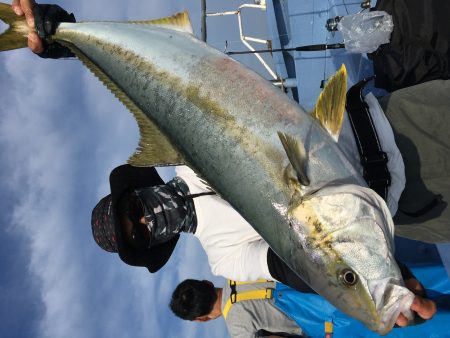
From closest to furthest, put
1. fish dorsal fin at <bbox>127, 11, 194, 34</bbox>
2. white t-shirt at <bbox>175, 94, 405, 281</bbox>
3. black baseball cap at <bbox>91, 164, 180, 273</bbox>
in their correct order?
1. fish dorsal fin at <bbox>127, 11, 194, 34</bbox>
2. black baseball cap at <bbox>91, 164, 180, 273</bbox>
3. white t-shirt at <bbox>175, 94, 405, 281</bbox>

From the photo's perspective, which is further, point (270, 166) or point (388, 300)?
point (270, 166)

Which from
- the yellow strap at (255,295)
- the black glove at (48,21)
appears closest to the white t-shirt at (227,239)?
the yellow strap at (255,295)

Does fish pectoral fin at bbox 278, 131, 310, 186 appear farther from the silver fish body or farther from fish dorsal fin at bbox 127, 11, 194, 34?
fish dorsal fin at bbox 127, 11, 194, 34

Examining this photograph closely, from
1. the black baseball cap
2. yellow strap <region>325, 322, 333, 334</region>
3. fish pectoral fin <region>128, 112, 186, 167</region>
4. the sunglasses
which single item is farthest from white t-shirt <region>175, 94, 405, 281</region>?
yellow strap <region>325, 322, 333, 334</region>

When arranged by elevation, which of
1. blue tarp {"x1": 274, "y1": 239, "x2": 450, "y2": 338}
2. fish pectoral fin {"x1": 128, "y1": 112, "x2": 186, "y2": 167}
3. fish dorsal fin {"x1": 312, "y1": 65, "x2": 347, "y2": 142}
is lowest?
blue tarp {"x1": 274, "y1": 239, "x2": 450, "y2": 338}

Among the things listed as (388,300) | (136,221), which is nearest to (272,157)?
(388,300)

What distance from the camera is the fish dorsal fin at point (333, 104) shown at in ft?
5.78

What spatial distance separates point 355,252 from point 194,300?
2.80m

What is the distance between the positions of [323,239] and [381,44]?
2494 mm

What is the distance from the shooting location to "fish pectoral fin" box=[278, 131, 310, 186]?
5.63ft

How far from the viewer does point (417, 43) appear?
2.73 m

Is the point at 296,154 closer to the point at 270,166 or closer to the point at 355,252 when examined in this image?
the point at 270,166

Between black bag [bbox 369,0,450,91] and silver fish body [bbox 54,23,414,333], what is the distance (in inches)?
55.8

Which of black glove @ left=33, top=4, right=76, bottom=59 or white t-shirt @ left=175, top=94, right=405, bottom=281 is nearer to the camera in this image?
black glove @ left=33, top=4, right=76, bottom=59
